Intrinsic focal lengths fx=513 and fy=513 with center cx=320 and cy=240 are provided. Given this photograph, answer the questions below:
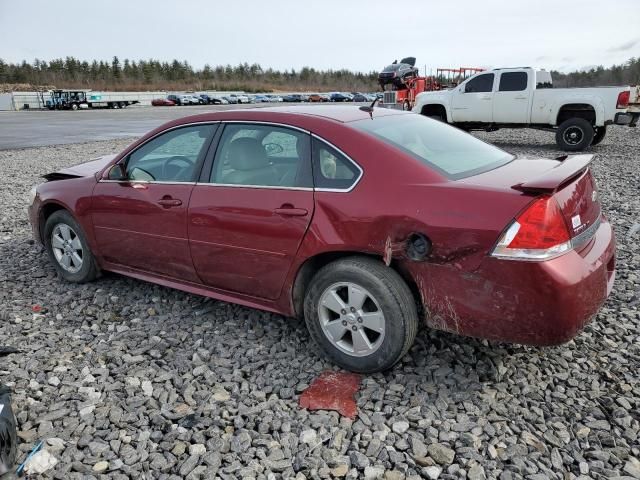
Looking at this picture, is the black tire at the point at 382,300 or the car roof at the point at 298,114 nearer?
the black tire at the point at 382,300

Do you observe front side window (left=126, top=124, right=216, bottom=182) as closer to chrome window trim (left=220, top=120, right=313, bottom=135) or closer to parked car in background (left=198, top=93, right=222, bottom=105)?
chrome window trim (left=220, top=120, right=313, bottom=135)

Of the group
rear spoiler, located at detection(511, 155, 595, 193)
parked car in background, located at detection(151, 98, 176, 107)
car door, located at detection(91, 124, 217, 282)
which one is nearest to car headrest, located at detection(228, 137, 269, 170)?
car door, located at detection(91, 124, 217, 282)

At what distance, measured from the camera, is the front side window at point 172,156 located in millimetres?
3660

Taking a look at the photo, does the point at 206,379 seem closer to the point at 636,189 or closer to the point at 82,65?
the point at 636,189

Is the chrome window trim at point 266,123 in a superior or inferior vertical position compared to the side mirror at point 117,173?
superior

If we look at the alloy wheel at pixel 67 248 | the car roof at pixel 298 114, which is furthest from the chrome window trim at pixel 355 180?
the alloy wheel at pixel 67 248

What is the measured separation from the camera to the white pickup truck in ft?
39.7

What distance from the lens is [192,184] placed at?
3.58 m

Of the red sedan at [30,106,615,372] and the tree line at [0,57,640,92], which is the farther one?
the tree line at [0,57,640,92]

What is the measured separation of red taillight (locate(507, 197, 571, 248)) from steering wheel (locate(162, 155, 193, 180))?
7.53ft

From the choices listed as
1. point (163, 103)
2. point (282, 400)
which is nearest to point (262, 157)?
point (282, 400)

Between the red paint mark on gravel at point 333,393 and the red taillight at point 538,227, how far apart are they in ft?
3.96

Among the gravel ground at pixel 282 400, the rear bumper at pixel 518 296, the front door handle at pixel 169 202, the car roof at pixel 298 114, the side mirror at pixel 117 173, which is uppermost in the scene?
the car roof at pixel 298 114

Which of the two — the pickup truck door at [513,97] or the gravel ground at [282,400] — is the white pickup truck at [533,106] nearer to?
the pickup truck door at [513,97]
